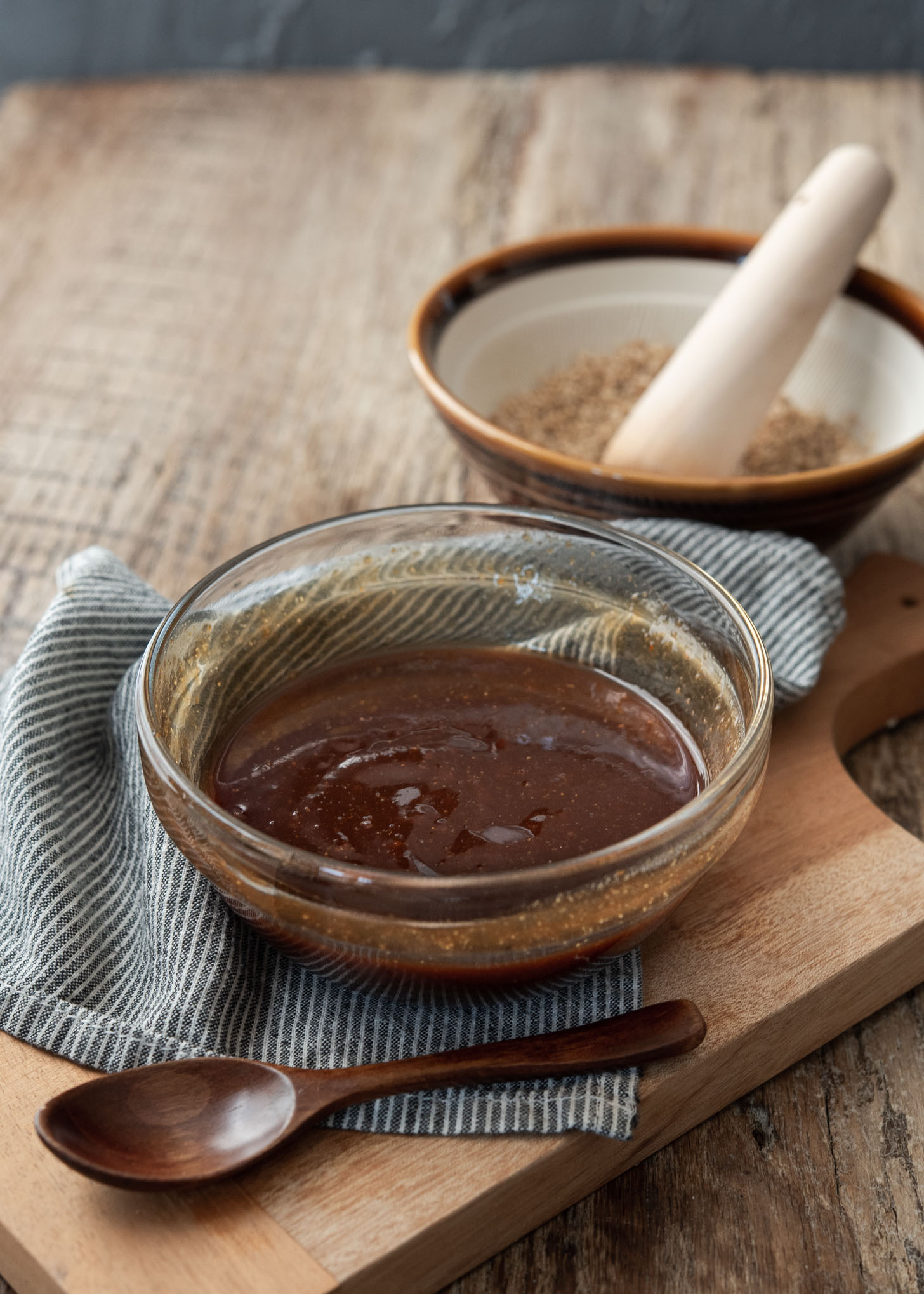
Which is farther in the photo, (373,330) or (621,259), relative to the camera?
(373,330)

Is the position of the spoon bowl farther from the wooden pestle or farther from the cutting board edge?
the wooden pestle

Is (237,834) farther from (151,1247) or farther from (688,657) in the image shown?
(688,657)

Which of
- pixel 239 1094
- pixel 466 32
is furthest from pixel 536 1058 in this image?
pixel 466 32

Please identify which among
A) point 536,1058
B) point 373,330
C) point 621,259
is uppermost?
point 621,259

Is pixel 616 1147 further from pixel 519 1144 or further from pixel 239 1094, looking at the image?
pixel 239 1094

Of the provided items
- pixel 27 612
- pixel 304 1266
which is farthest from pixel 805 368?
pixel 304 1266

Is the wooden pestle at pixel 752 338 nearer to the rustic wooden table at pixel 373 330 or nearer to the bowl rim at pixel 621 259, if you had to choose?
the bowl rim at pixel 621 259
